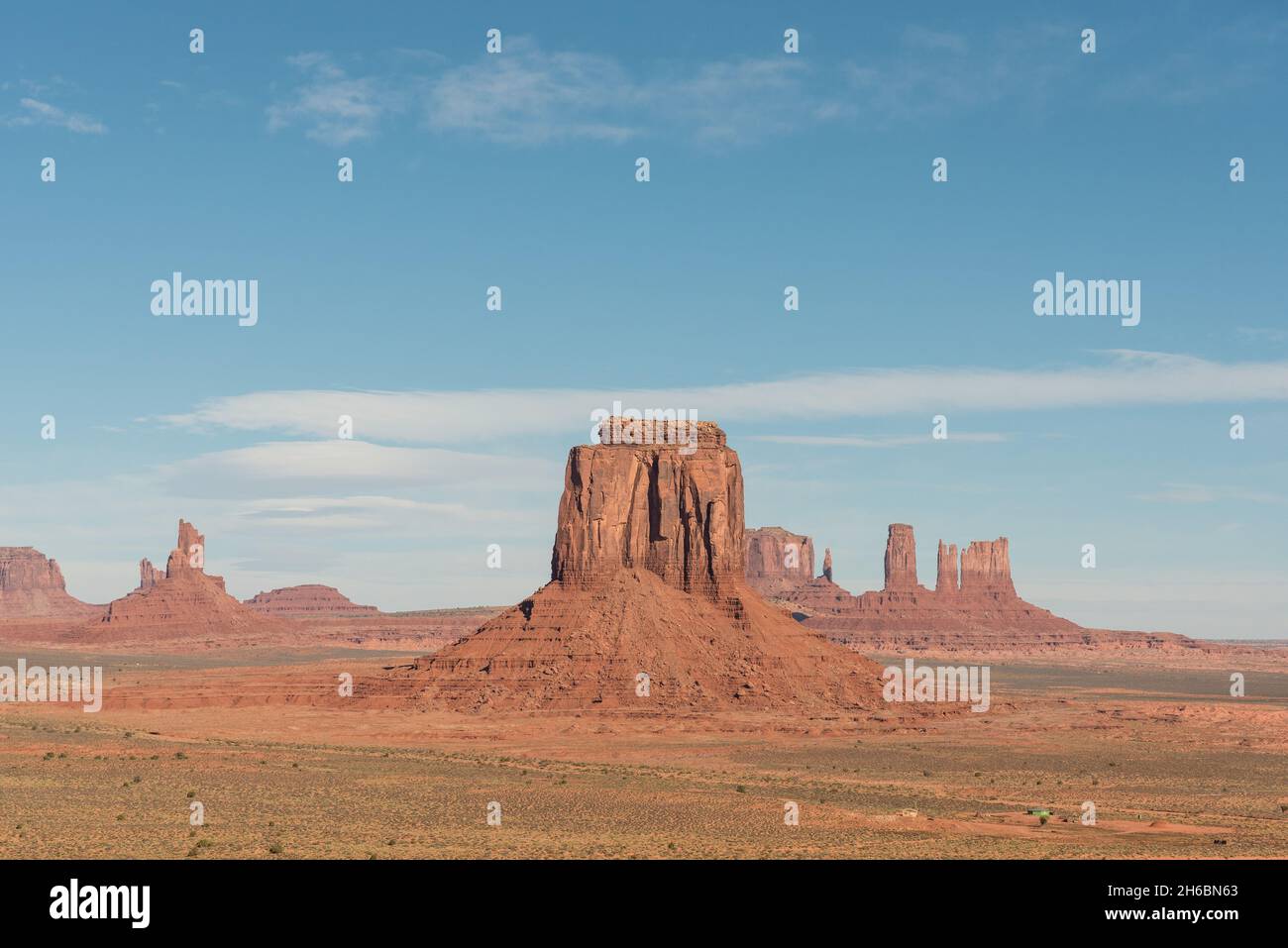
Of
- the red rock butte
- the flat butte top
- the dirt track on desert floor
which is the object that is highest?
the flat butte top

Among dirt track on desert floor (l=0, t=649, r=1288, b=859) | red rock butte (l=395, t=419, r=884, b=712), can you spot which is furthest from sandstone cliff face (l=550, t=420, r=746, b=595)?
dirt track on desert floor (l=0, t=649, r=1288, b=859)

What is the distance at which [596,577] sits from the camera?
120062mm

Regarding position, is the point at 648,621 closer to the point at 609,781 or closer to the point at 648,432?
the point at 648,432

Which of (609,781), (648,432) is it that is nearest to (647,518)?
(648,432)

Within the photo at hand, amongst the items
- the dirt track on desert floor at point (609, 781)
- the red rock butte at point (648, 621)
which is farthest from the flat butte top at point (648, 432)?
the dirt track on desert floor at point (609, 781)

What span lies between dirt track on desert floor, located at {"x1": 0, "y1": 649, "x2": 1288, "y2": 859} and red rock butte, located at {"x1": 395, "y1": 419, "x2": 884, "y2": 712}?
542 centimetres

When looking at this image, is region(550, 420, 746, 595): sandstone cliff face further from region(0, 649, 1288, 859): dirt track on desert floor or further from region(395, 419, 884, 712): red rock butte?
region(0, 649, 1288, 859): dirt track on desert floor

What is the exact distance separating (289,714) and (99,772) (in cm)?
5028

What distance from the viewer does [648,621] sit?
378 feet

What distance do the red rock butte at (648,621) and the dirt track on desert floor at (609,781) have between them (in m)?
5.42

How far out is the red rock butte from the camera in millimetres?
111188

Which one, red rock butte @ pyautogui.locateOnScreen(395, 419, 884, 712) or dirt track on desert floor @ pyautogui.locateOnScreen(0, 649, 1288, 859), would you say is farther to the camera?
red rock butte @ pyautogui.locateOnScreen(395, 419, 884, 712)
